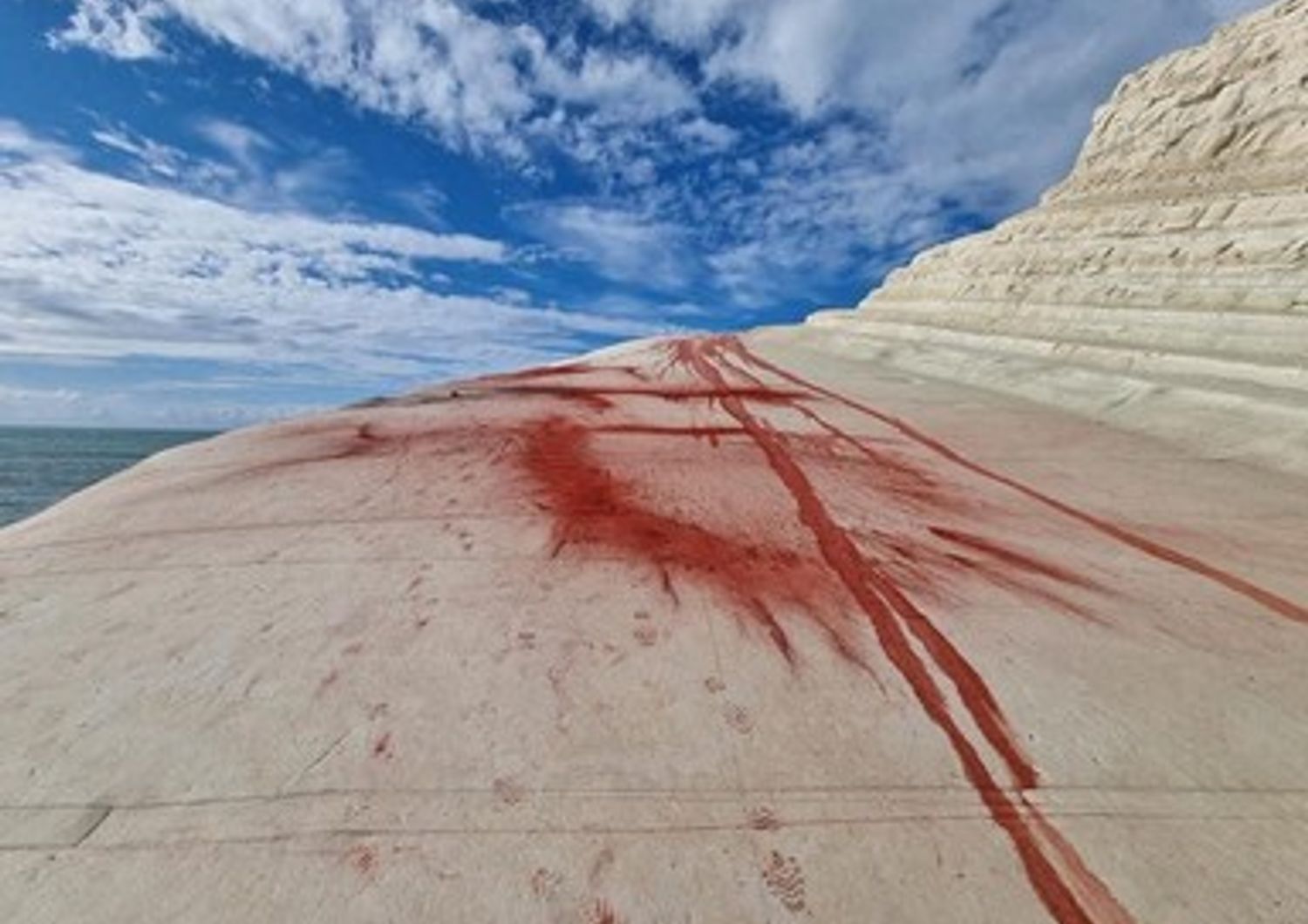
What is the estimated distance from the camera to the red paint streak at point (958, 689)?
2.50 meters

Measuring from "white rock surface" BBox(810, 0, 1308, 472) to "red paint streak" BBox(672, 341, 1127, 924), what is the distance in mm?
5060

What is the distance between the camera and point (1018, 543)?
5512 millimetres

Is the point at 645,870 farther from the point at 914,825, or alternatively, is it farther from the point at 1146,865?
the point at 1146,865

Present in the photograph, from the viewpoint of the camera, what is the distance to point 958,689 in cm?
358

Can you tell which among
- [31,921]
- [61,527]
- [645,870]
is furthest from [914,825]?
[61,527]

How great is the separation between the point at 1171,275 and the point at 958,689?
1205cm


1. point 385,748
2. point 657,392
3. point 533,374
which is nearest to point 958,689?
point 385,748

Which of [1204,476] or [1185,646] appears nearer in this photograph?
[1185,646]

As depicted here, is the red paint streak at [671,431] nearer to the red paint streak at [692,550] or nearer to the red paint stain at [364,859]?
the red paint streak at [692,550]

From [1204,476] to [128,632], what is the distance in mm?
8789

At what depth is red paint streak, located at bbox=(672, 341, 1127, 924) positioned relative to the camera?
8.20 feet

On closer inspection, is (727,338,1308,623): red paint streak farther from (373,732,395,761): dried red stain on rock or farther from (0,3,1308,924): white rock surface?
(373,732,395,761): dried red stain on rock

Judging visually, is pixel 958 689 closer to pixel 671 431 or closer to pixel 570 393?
pixel 671 431

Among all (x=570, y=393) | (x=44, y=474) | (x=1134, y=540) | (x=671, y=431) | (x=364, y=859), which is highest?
(x=570, y=393)
